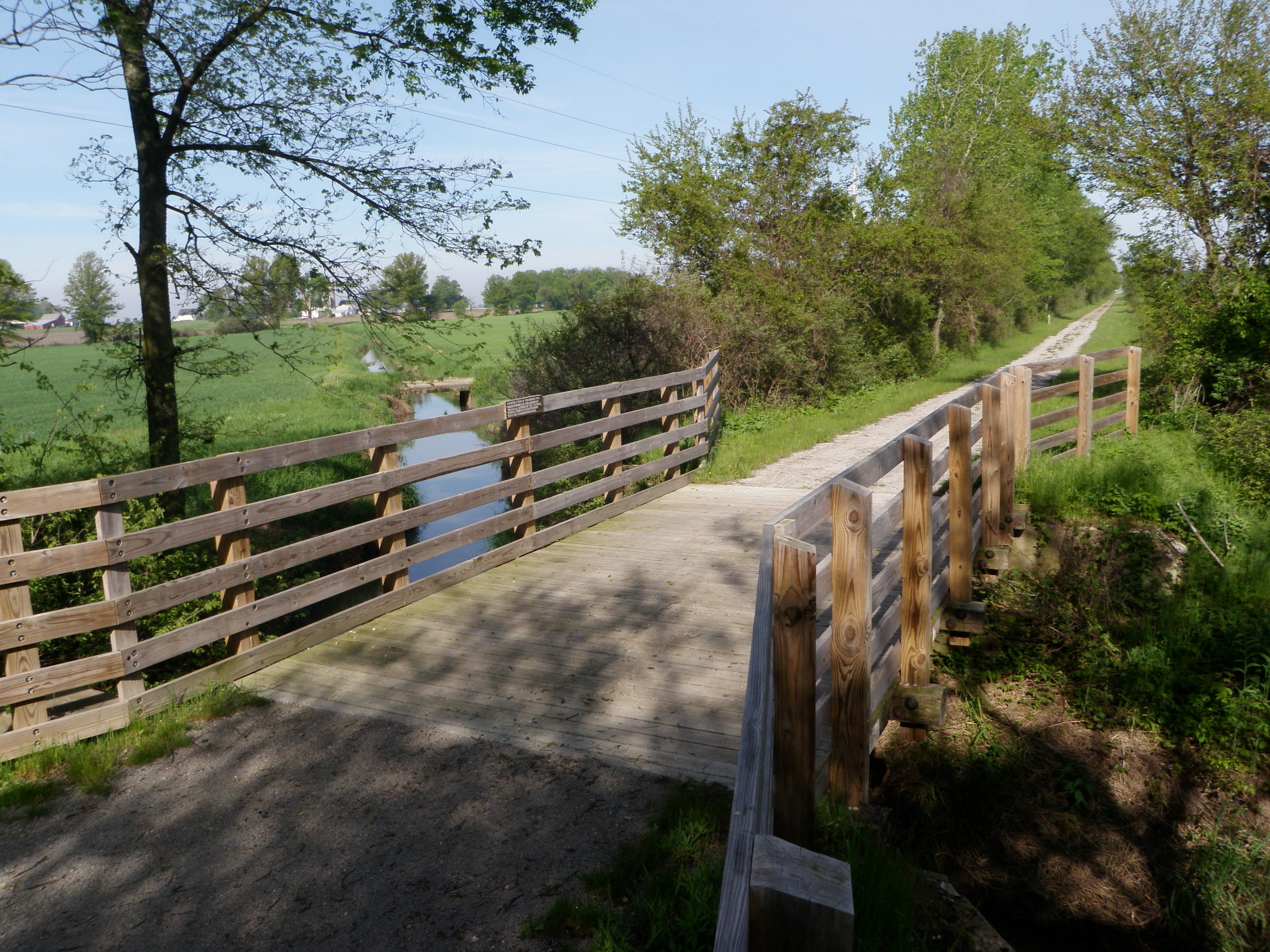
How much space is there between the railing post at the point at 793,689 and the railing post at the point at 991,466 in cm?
450

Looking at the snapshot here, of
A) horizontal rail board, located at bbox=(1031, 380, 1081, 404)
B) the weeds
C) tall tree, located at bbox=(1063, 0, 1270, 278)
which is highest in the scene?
tall tree, located at bbox=(1063, 0, 1270, 278)

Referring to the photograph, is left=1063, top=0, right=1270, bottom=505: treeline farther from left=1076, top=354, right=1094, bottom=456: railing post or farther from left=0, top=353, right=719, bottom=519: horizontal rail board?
left=0, top=353, right=719, bottom=519: horizontal rail board

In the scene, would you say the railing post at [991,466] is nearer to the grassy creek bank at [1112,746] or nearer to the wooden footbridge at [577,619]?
the wooden footbridge at [577,619]

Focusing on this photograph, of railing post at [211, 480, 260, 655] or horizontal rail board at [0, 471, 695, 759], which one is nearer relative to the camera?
horizontal rail board at [0, 471, 695, 759]

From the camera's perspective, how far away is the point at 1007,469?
7.46 meters

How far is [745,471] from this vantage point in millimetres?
12070

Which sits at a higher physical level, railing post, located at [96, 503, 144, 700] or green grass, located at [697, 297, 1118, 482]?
railing post, located at [96, 503, 144, 700]

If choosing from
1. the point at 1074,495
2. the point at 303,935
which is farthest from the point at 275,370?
the point at 303,935

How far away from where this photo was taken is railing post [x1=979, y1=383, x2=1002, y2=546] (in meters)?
7.12

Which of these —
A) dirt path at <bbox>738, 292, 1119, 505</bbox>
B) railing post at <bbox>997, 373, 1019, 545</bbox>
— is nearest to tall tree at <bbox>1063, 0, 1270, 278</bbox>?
dirt path at <bbox>738, 292, 1119, 505</bbox>

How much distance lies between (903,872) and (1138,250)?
51.6 ft

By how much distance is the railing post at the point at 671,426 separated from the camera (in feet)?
36.0

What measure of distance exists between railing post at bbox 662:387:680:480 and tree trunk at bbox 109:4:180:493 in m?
5.37

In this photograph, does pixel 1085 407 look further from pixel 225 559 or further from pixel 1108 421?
pixel 225 559
